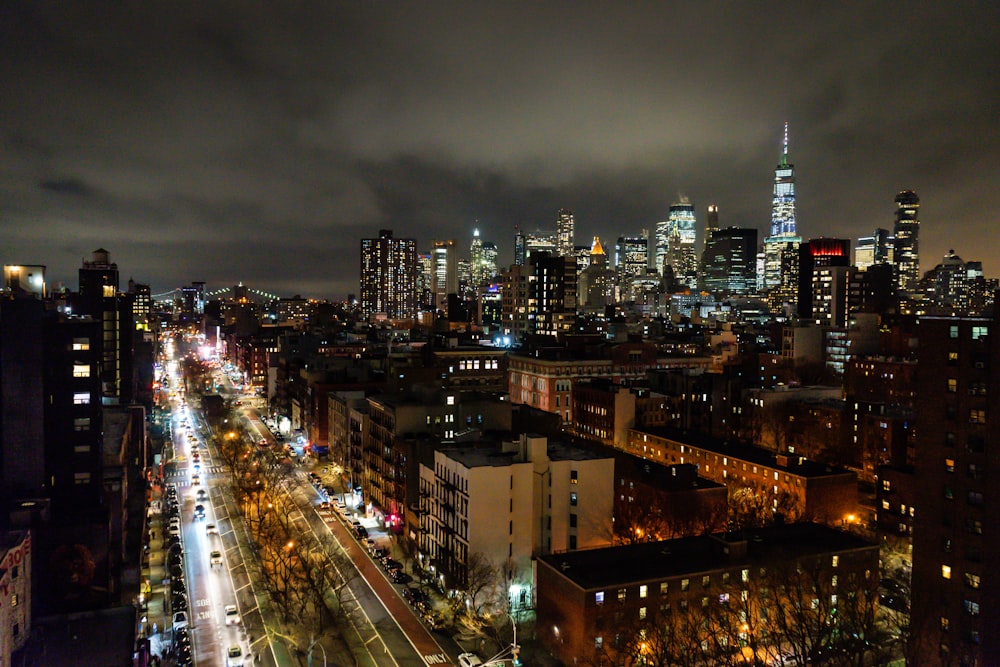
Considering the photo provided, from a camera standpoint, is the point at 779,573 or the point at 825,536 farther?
the point at 825,536

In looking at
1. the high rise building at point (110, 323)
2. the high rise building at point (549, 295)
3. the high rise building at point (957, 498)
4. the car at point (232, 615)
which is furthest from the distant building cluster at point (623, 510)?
the high rise building at point (549, 295)

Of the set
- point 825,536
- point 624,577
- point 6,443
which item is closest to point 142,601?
point 6,443

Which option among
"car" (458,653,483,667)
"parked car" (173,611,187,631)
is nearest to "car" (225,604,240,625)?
"parked car" (173,611,187,631)

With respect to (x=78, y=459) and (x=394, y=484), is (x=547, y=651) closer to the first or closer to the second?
(x=394, y=484)

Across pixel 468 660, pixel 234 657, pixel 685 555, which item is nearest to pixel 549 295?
pixel 685 555

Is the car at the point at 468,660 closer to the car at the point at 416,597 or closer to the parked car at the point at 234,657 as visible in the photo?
the car at the point at 416,597

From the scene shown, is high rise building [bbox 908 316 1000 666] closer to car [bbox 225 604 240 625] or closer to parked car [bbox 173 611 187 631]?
car [bbox 225 604 240 625]
